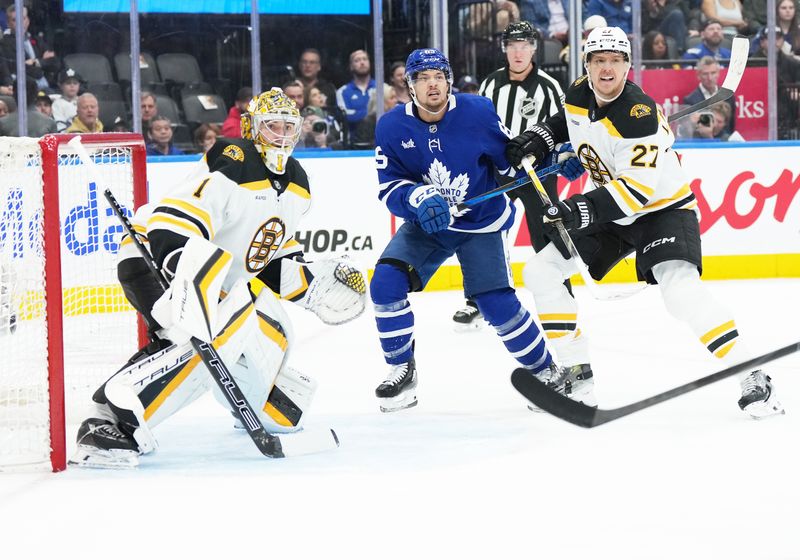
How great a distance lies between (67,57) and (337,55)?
1271mm

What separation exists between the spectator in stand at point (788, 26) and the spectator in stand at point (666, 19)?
48 centimetres

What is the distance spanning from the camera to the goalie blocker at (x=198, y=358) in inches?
95.1

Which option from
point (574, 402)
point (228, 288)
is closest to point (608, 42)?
point (574, 402)

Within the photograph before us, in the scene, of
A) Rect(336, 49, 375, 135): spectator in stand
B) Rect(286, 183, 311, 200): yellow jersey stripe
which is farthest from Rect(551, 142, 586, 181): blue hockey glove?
Rect(336, 49, 375, 135): spectator in stand

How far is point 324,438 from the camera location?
2666 mm

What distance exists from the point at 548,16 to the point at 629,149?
3118 mm

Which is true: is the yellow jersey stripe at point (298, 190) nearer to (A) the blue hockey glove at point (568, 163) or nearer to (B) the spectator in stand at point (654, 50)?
(A) the blue hockey glove at point (568, 163)

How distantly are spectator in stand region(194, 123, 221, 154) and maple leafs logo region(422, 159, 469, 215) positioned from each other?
2.57 m

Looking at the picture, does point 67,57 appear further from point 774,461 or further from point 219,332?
point 774,461

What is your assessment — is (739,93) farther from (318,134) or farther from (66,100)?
(66,100)

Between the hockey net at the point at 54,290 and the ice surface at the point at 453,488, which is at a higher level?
the hockey net at the point at 54,290

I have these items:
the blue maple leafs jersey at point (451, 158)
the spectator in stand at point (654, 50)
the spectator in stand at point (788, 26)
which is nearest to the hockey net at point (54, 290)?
the blue maple leafs jersey at point (451, 158)

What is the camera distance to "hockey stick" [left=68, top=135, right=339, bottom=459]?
8.16 ft

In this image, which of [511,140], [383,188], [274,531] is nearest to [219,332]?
[274,531]
